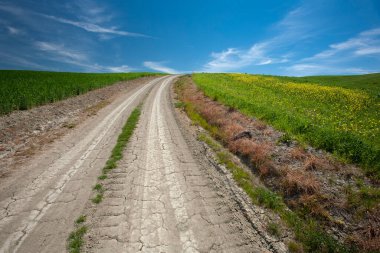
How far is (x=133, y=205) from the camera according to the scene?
573cm

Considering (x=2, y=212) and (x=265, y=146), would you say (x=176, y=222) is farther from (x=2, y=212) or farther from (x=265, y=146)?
(x=265, y=146)

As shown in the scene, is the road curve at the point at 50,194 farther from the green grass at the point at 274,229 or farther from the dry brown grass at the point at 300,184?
the dry brown grass at the point at 300,184

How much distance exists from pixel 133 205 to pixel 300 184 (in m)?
4.61

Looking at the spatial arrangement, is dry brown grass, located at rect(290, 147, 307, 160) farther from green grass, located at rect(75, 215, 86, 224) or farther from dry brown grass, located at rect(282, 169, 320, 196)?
green grass, located at rect(75, 215, 86, 224)

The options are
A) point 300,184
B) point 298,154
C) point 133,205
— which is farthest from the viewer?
point 298,154

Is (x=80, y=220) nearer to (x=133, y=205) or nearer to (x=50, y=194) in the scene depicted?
(x=133, y=205)

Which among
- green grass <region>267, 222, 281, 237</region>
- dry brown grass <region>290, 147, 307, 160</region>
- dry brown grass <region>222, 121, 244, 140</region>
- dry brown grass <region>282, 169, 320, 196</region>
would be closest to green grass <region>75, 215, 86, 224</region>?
green grass <region>267, 222, 281, 237</region>

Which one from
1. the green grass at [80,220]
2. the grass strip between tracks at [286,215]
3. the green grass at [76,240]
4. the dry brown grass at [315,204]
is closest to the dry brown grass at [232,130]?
the grass strip between tracks at [286,215]

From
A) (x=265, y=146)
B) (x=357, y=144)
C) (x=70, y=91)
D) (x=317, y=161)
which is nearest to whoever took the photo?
(x=317, y=161)

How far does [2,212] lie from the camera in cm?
542

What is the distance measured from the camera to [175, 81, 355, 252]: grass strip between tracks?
4574mm

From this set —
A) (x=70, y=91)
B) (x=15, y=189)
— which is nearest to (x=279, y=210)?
(x=15, y=189)

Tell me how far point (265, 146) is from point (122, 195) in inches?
229

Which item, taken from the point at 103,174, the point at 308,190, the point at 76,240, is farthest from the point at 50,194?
the point at 308,190
